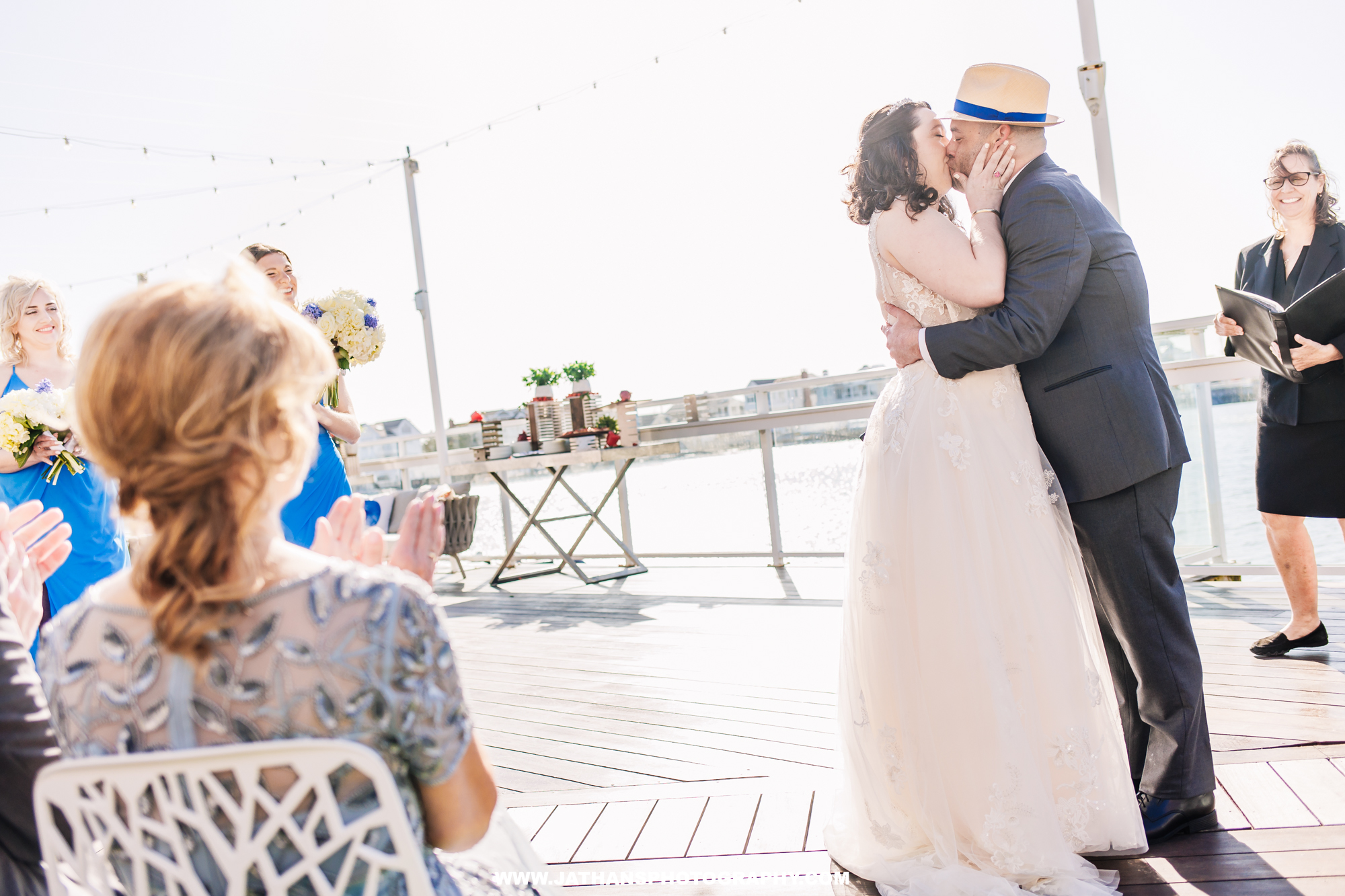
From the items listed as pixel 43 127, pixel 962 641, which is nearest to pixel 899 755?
pixel 962 641

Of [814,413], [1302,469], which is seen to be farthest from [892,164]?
[814,413]

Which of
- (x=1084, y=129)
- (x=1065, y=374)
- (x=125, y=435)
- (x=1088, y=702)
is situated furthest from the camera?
(x=1084, y=129)

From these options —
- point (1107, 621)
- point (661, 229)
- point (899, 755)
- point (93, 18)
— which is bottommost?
point (899, 755)

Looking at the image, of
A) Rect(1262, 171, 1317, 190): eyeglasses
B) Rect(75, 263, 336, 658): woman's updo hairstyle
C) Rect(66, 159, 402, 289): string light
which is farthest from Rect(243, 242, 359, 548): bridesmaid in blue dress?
Result: Rect(66, 159, 402, 289): string light

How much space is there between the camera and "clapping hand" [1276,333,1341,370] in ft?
8.80

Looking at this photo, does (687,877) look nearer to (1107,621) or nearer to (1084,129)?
(1107,621)

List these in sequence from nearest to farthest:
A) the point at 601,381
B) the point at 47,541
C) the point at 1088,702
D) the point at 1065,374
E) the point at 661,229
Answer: the point at 47,541 < the point at 1088,702 < the point at 1065,374 < the point at 601,381 < the point at 661,229

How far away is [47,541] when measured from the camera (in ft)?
4.36

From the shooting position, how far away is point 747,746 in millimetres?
2617

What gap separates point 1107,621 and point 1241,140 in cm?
565

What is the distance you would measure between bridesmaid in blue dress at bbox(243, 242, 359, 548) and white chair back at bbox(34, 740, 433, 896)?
1.64 m

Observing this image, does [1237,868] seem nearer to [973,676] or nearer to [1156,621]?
[1156,621]

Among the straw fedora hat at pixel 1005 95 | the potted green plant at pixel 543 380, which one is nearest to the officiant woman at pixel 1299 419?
the straw fedora hat at pixel 1005 95

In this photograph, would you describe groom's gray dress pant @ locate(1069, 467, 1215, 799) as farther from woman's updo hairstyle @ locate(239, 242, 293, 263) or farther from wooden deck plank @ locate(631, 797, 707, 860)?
woman's updo hairstyle @ locate(239, 242, 293, 263)
